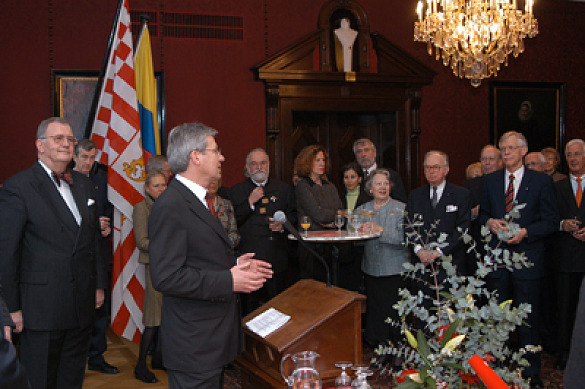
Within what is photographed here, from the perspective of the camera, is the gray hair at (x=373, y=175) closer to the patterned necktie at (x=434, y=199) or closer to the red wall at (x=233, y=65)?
the patterned necktie at (x=434, y=199)

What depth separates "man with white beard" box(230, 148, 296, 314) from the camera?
4879mm

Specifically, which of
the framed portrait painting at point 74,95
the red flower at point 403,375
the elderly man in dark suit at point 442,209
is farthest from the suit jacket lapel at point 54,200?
the framed portrait painting at point 74,95

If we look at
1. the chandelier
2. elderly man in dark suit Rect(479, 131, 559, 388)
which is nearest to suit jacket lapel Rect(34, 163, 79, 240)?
elderly man in dark suit Rect(479, 131, 559, 388)

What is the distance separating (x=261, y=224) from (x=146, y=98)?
1.66 metres

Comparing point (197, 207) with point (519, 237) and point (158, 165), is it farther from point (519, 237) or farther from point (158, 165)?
point (519, 237)

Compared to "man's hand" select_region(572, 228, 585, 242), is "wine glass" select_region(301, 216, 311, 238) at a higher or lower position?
higher

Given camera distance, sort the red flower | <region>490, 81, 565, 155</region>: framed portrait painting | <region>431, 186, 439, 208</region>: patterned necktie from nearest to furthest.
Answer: the red flower, <region>431, 186, 439, 208</region>: patterned necktie, <region>490, 81, 565, 155</region>: framed portrait painting

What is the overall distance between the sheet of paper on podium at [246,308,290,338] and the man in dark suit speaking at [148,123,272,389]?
0.51 meters

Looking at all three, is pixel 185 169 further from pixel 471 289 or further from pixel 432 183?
pixel 432 183

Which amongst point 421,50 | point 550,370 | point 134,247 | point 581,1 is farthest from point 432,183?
point 581,1

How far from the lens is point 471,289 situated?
1.72m

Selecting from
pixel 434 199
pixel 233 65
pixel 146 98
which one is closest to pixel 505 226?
pixel 434 199

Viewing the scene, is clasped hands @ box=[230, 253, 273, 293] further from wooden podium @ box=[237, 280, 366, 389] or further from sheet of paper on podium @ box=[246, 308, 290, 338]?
sheet of paper on podium @ box=[246, 308, 290, 338]

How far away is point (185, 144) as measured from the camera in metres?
2.32
